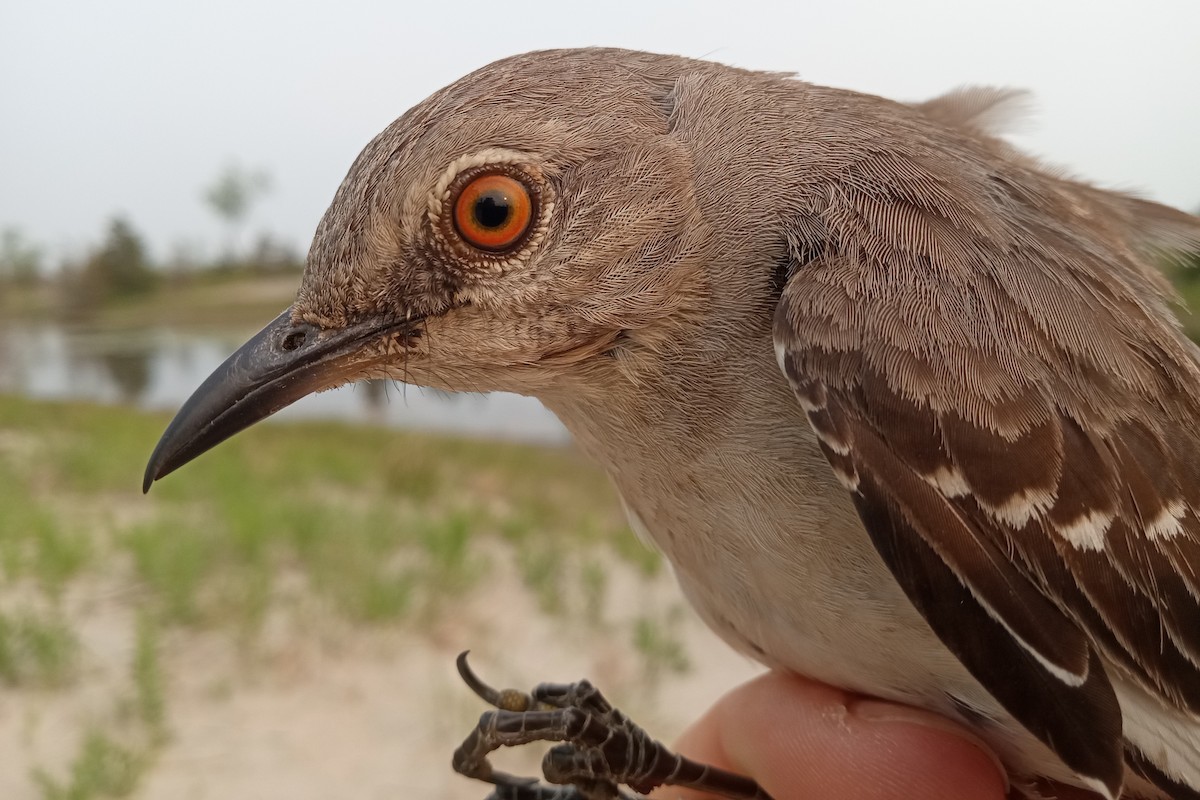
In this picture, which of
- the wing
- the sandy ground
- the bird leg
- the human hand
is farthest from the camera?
the sandy ground

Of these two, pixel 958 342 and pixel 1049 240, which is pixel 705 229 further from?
pixel 1049 240

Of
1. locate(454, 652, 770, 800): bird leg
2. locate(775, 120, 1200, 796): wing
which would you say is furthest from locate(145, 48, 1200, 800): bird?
locate(454, 652, 770, 800): bird leg

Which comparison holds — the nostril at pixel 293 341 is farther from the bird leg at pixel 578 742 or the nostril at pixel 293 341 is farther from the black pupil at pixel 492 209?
the bird leg at pixel 578 742

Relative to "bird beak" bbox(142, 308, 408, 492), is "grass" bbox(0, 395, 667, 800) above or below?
below

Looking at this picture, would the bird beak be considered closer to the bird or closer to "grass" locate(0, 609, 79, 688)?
the bird

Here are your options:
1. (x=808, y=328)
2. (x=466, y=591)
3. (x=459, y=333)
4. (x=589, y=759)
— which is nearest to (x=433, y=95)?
(x=459, y=333)

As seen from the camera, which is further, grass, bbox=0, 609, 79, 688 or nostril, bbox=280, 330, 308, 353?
grass, bbox=0, 609, 79, 688

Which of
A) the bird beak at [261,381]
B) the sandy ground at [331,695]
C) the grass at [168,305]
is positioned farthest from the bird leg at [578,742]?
the grass at [168,305]
